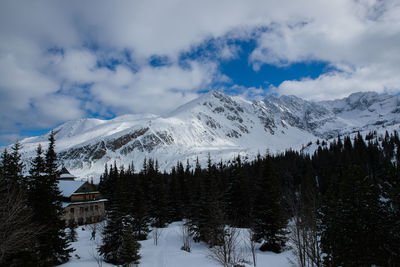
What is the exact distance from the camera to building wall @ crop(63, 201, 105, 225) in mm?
50469

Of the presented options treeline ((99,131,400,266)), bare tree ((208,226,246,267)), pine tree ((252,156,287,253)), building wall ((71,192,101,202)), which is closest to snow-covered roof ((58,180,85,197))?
building wall ((71,192,101,202))

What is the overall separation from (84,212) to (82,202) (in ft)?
8.01

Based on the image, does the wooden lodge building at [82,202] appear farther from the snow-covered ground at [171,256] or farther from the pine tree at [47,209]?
the pine tree at [47,209]

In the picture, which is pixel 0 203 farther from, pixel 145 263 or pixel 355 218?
pixel 355 218

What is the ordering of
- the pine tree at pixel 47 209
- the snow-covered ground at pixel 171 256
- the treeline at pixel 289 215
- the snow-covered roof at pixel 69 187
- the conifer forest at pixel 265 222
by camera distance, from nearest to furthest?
the conifer forest at pixel 265 222, the treeline at pixel 289 215, the pine tree at pixel 47 209, the snow-covered ground at pixel 171 256, the snow-covered roof at pixel 69 187

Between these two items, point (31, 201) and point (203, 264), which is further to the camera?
point (203, 264)

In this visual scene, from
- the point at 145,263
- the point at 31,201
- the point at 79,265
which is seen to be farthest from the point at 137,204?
the point at 31,201

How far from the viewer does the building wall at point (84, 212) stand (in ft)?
166

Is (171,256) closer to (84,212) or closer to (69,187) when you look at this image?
(84,212)

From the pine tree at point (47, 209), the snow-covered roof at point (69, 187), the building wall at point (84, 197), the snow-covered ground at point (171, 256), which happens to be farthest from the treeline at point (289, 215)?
the snow-covered roof at point (69, 187)

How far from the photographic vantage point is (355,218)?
16484mm

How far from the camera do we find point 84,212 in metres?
52.9

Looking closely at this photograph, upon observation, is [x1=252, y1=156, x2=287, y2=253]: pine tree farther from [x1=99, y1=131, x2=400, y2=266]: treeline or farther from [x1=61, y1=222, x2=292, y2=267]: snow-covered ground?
[x1=61, y1=222, x2=292, y2=267]: snow-covered ground

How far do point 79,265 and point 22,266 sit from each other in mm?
7144
